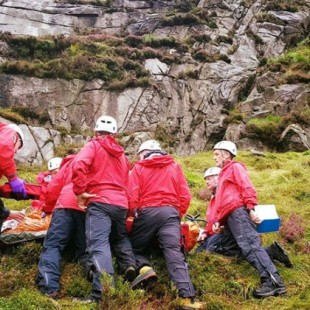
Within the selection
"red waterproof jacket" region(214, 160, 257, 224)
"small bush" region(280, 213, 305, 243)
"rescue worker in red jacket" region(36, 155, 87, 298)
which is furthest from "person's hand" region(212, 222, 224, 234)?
"rescue worker in red jacket" region(36, 155, 87, 298)

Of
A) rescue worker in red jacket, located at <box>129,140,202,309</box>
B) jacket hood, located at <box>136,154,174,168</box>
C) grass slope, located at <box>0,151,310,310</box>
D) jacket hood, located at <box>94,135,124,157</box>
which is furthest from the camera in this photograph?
jacket hood, located at <box>136,154,174,168</box>

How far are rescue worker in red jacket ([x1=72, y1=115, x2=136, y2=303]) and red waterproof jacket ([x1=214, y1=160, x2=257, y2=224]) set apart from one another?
5.63 feet

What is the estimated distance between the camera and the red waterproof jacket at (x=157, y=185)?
659 centimetres

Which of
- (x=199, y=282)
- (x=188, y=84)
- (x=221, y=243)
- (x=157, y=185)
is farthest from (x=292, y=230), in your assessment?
(x=188, y=84)

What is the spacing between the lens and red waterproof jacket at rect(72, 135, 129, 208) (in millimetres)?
6055

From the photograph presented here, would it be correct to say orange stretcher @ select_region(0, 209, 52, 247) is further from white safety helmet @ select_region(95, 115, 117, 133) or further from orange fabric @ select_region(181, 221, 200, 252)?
orange fabric @ select_region(181, 221, 200, 252)

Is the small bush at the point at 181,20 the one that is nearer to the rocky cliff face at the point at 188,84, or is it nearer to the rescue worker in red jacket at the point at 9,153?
the rocky cliff face at the point at 188,84

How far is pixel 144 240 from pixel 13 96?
2080 cm

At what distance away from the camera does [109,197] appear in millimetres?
6172

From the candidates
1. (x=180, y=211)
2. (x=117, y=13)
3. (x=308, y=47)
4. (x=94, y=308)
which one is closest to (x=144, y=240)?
(x=180, y=211)

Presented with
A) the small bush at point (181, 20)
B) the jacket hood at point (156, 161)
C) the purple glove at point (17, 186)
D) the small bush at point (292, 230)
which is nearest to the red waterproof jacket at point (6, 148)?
the purple glove at point (17, 186)

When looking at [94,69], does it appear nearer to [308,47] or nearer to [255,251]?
[308,47]

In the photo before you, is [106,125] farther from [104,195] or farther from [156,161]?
[104,195]

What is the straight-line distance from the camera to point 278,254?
7391 millimetres
